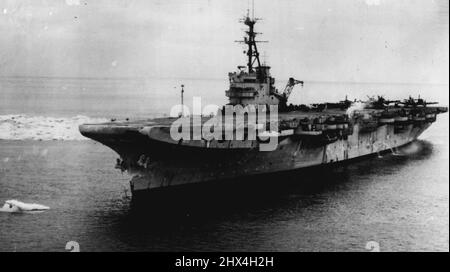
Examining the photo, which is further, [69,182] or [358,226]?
[69,182]

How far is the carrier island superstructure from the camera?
14.7m

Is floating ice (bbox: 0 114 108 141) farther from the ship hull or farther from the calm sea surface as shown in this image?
the ship hull

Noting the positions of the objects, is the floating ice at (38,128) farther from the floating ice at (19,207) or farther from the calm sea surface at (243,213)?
the floating ice at (19,207)

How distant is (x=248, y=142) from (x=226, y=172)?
56.5 inches

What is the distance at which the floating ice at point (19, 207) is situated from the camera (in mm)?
14068

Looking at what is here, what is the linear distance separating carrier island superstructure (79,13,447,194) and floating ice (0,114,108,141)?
14.9 m

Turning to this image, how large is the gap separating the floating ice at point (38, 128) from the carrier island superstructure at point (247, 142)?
14883 mm

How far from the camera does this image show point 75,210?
14086mm

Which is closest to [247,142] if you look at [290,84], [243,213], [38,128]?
[243,213]

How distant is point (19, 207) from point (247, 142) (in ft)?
22.1
